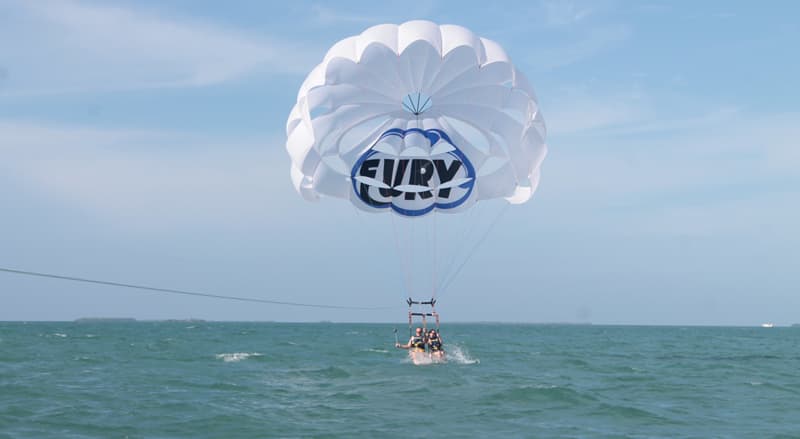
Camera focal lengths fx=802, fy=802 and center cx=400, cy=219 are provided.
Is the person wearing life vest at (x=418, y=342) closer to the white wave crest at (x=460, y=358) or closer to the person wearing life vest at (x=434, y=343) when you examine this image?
the person wearing life vest at (x=434, y=343)

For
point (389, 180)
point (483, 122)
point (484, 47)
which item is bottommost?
point (389, 180)

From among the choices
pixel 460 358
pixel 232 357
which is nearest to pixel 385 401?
pixel 460 358

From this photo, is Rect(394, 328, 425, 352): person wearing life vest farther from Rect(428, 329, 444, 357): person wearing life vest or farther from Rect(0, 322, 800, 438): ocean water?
Rect(0, 322, 800, 438): ocean water

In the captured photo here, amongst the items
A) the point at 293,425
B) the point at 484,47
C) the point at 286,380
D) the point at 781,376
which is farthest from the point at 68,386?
the point at 781,376

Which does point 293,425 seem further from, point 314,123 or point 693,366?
point 693,366

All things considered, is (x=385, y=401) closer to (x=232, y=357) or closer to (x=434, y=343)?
(x=434, y=343)
